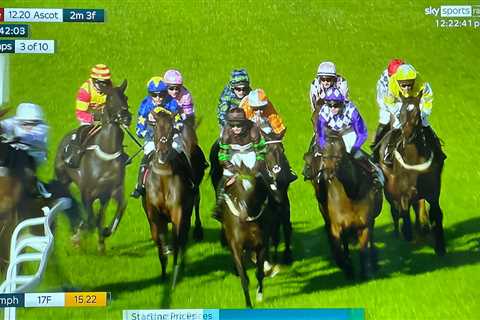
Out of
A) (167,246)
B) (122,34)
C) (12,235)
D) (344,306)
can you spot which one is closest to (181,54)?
(122,34)

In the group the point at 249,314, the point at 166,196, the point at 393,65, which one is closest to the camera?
the point at 249,314

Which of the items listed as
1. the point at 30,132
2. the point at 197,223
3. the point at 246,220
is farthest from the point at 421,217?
the point at 30,132

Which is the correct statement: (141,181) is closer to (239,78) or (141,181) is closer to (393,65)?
(239,78)

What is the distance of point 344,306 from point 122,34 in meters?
1.97

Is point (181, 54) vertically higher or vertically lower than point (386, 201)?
higher

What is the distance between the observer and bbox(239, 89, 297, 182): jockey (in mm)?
4535

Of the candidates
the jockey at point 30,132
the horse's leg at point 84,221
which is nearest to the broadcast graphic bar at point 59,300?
Result: the horse's leg at point 84,221

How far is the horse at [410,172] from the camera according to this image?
4.56 m

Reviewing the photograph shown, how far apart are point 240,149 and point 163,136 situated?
0.44 m

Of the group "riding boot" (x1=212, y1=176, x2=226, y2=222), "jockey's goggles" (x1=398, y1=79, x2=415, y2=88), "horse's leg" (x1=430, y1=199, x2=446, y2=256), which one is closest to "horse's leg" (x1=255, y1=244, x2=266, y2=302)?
"riding boot" (x1=212, y1=176, x2=226, y2=222)

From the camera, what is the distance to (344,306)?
445 cm

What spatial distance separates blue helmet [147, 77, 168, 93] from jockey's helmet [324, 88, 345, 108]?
36.6 inches

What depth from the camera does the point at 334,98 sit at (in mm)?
4598

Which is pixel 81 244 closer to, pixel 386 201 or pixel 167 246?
pixel 167 246
